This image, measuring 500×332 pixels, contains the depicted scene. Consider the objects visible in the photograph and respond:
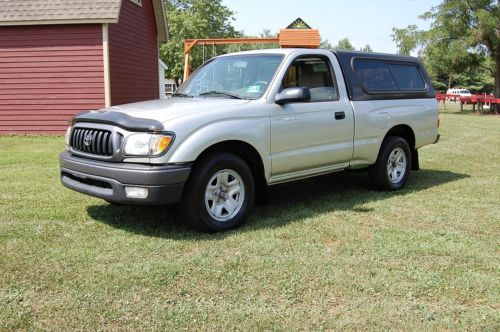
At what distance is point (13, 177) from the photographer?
24.3 ft

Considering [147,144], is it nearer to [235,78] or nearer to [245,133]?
[245,133]

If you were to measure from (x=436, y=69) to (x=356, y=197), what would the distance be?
29.6m

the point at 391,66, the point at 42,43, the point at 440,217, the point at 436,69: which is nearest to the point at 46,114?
the point at 42,43

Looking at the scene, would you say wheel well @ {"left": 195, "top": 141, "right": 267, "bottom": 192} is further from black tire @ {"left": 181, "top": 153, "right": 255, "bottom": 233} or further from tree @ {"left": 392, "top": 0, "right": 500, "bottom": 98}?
tree @ {"left": 392, "top": 0, "right": 500, "bottom": 98}

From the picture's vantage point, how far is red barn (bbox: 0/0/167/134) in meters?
13.5

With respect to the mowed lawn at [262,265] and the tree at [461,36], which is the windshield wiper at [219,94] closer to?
the mowed lawn at [262,265]

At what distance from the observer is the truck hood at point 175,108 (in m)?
4.54

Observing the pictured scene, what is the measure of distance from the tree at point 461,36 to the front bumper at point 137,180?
96.2ft

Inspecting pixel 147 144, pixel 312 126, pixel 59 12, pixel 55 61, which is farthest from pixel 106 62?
pixel 147 144

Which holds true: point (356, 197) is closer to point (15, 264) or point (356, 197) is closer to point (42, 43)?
point (15, 264)

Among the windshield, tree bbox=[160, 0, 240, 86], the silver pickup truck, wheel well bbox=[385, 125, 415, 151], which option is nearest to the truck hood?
the silver pickup truck

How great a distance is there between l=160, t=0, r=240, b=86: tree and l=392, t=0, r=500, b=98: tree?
981 inches

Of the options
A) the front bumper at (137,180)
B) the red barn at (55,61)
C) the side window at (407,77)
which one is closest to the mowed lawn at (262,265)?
the front bumper at (137,180)

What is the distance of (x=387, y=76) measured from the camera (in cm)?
679
